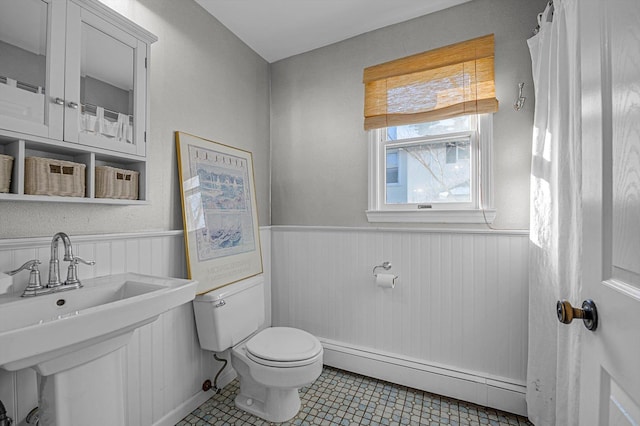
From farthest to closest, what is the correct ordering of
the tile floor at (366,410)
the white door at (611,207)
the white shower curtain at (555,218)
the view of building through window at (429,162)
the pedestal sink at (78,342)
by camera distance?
the view of building through window at (429,162) → the tile floor at (366,410) → the white shower curtain at (555,218) → the pedestal sink at (78,342) → the white door at (611,207)

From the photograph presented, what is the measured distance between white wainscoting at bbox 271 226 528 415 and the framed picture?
44cm

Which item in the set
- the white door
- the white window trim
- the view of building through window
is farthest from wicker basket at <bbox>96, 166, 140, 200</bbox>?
the white door

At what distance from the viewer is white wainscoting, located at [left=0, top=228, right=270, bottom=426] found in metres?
1.11

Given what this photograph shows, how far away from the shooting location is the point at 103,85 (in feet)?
4.25

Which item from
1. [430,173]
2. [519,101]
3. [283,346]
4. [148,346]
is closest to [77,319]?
[148,346]

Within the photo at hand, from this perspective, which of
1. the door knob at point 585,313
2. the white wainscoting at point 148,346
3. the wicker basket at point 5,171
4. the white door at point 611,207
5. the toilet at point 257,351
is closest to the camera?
the white door at point 611,207

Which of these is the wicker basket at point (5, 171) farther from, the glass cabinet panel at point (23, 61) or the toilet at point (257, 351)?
the toilet at point (257, 351)

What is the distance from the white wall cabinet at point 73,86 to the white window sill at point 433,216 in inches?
58.1

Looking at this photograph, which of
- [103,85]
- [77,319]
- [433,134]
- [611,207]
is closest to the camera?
[611,207]

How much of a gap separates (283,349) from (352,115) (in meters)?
1.68

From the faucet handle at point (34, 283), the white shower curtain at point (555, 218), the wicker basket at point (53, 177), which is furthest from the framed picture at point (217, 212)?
the white shower curtain at point (555, 218)

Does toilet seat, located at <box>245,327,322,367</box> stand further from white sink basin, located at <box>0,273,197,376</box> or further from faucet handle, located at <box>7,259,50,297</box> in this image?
faucet handle, located at <box>7,259,50,297</box>

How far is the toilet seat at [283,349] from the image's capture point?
5.19 ft

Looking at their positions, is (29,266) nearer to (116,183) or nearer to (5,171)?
(5,171)
